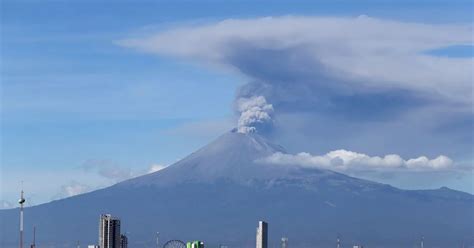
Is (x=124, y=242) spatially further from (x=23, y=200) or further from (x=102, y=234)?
(x=23, y=200)

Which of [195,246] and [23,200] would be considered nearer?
[23,200]

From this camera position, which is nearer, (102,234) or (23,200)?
(23,200)

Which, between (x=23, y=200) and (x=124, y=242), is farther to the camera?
(x=124, y=242)

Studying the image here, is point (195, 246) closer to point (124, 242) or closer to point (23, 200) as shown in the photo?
point (124, 242)

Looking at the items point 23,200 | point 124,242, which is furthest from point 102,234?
point 23,200

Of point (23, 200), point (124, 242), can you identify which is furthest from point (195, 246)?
point (23, 200)
